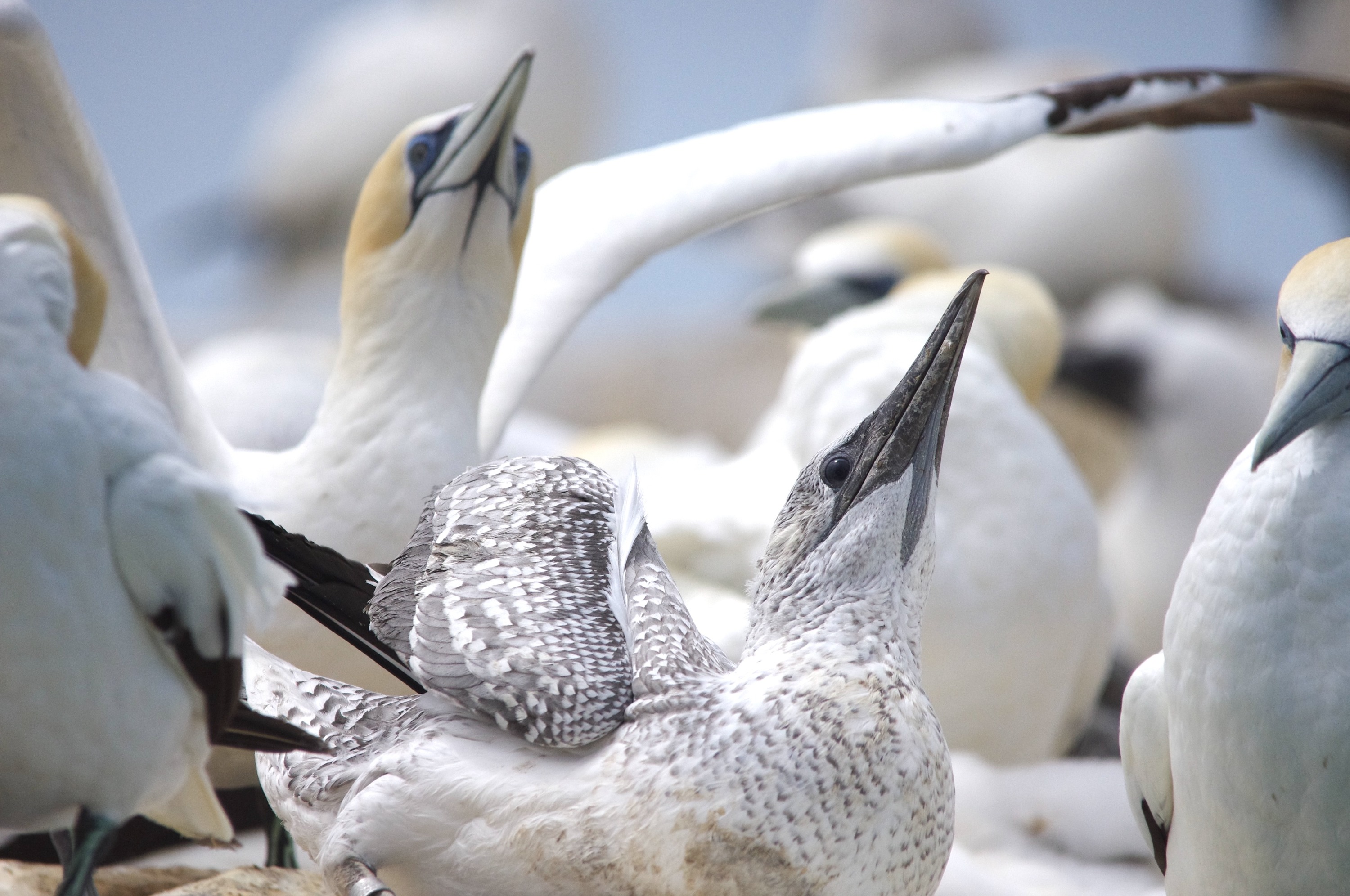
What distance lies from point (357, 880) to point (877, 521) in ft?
1.72

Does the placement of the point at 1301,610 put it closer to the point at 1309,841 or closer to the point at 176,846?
the point at 1309,841

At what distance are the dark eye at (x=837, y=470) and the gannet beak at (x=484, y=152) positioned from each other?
63 cm

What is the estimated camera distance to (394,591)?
4.33 ft

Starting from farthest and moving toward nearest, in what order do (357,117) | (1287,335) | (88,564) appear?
(357,117), (1287,335), (88,564)

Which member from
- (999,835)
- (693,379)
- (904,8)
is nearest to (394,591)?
(999,835)

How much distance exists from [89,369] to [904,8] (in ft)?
23.9

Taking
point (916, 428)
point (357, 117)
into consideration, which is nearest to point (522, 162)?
point (916, 428)

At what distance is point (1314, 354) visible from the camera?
1165mm

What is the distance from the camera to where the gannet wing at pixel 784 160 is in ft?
6.37

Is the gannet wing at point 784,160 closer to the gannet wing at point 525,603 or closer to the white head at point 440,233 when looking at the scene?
the white head at point 440,233

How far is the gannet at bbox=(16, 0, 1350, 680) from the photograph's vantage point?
1.62 meters

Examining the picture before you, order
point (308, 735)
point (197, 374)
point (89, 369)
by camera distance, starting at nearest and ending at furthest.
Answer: point (89, 369) < point (308, 735) < point (197, 374)

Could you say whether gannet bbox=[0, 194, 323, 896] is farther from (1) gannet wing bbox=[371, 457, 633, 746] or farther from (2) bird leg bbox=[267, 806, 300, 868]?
(2) bird leg bbox=[267, 806, 300, 868]

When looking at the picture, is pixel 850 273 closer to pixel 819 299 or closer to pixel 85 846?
pixel 819 299
